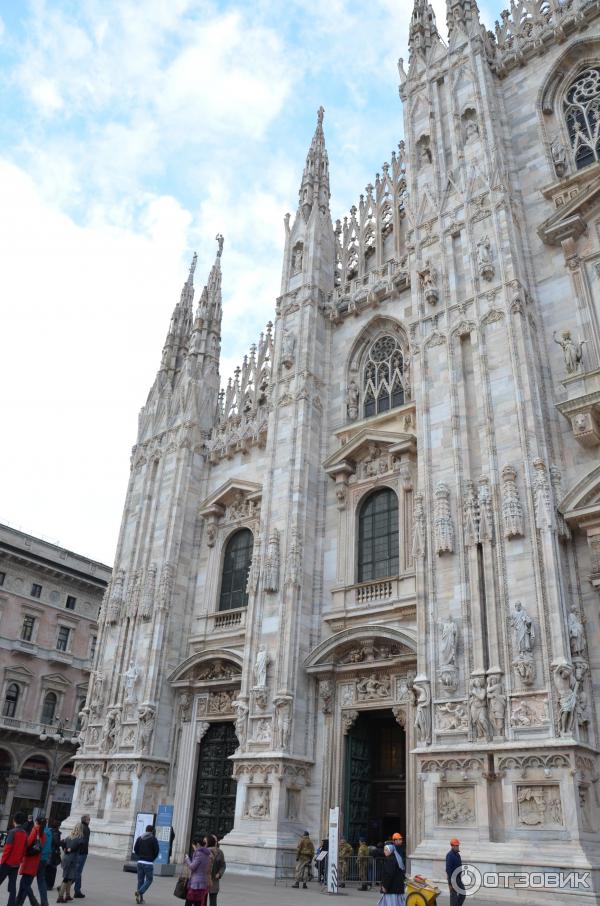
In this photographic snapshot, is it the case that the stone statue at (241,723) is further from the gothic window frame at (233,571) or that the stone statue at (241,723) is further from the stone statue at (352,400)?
the stone statue at (352,400)

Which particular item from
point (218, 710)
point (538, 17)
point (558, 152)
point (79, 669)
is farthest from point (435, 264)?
point (79, 669)

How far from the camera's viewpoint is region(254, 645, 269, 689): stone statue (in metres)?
19.9

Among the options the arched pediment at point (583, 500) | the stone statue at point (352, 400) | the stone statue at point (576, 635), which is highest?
the stone statue at point (352, 400)

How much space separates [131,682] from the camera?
23.4 metres

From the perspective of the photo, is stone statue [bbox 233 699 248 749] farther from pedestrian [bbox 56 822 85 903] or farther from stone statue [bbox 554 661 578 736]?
stone statue [bbox 554 661 578 736]

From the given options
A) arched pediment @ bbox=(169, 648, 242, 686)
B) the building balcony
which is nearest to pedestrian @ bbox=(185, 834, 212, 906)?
the building balcony

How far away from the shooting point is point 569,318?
1881 centimetres

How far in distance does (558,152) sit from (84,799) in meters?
24.2

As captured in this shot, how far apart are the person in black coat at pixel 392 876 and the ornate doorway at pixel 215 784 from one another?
1148 cm

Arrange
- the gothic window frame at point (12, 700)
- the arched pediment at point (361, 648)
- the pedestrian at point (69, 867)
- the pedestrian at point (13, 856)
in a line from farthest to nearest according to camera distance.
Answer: the gothic window frame at point (12, 700)
the arched pediment at point (361, 648)
the pedestrian at point (69, 867)
the pedestrian at point (13, 856)

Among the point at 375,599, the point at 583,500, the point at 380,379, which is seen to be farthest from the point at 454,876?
the point at 380,379

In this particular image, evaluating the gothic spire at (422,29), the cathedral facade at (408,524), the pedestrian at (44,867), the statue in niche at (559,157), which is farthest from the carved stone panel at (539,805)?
the gothic spire at (422,29)

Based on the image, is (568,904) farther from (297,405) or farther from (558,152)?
(558,152)

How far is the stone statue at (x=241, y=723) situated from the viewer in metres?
19.8
